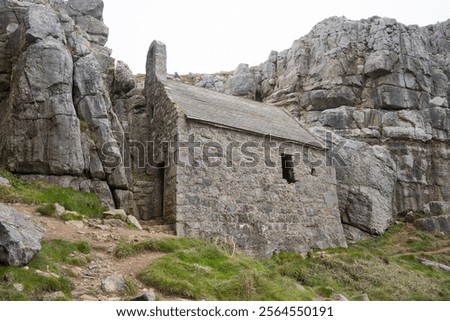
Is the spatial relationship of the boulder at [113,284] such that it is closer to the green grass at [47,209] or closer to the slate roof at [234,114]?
the green grass at [47,209]

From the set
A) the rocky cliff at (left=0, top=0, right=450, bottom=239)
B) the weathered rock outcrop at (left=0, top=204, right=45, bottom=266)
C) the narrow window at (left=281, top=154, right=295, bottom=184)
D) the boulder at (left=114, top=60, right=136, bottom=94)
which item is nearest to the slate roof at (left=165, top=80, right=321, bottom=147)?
the narrow window at (left=281, top=154, right=295, bottom=184)

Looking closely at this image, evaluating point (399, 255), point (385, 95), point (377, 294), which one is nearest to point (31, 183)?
point (377, 294)

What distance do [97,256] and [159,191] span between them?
8925 millimetres

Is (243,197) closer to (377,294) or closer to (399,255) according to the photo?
(377,294)

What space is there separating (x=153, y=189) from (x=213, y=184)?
3.32 meters

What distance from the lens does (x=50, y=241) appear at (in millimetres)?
11688

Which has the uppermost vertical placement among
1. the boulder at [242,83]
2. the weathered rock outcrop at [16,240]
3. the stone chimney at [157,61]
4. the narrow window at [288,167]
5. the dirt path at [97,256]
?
the boulder at [242,83]

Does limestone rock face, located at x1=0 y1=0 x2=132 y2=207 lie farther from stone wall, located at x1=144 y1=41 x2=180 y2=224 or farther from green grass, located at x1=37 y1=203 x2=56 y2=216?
green grass, located at x1=37 y1=203 x2=56 y2=216

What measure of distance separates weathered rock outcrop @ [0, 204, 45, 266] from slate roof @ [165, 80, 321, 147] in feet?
33.6

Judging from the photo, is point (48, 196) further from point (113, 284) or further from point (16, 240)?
point (113, 284)

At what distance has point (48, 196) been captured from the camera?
1535 cm

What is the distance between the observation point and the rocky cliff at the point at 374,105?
27641mm

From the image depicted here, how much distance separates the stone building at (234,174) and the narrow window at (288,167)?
0.05 meters

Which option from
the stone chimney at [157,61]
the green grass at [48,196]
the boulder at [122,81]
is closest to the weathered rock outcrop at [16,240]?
the green grass at [48,196]
